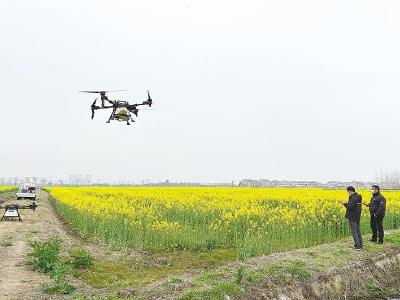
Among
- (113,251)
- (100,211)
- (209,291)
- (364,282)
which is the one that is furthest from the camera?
(100,211)

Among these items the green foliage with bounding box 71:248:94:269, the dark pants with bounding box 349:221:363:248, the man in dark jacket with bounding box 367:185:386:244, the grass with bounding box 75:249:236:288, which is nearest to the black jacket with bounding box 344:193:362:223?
the dark pants with bounding box 349:221:363:248

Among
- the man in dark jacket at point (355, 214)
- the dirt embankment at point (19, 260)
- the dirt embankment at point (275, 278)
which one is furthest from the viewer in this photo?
the man in dark jacket at point (355, 214)

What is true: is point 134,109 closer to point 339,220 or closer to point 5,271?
point 5,271

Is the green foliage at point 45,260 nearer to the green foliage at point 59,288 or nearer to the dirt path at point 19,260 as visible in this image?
the dirt path at point 19,260

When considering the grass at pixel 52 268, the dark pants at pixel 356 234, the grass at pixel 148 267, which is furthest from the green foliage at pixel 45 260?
the dark pants at pixel 356 234

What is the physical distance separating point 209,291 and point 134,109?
4.49 m

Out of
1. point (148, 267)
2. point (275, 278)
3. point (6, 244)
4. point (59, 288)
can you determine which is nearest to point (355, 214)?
point (275, 278)

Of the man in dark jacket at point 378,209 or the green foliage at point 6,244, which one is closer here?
the man in dark jacket at point 378,209

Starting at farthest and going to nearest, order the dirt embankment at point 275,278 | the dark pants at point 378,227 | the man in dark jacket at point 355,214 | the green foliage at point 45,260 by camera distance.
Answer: the dark pants at point 378,227
the man in dark jacket at point 355,214
the green foliage at point 45,260
the dirt embankment at point 275,278

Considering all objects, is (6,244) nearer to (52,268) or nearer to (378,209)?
(52,268)

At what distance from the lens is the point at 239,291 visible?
802 cm

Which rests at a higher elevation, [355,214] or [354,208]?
[354,208]

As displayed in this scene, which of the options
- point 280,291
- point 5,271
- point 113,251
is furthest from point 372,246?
point 5,271

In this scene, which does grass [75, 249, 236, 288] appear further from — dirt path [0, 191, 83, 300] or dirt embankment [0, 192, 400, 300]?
dirt path [0, 191, 83, 300]
